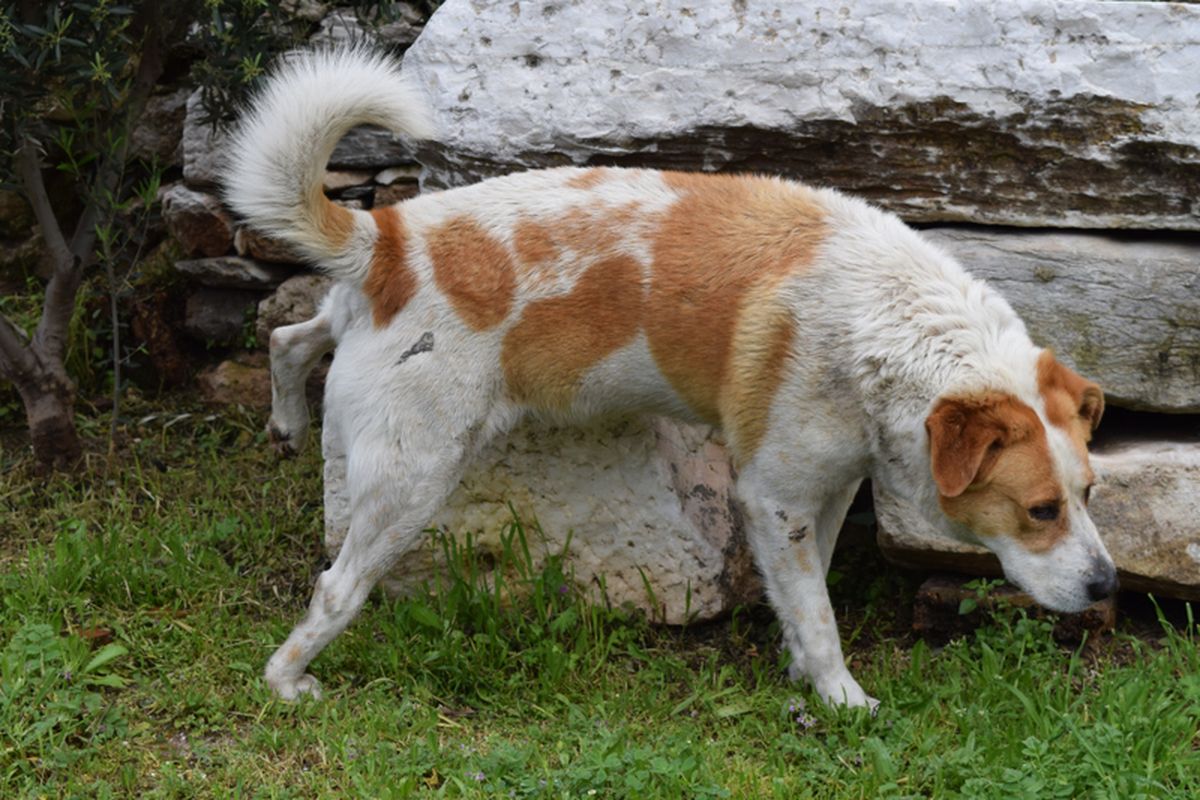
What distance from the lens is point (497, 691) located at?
14.0 ft

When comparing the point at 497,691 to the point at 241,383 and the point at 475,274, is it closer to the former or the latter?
the point at 475,274

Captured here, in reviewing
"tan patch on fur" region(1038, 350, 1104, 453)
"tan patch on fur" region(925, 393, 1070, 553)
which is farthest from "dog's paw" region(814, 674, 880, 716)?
"tan patch on fur" region(1038, 350, 1104, 453)

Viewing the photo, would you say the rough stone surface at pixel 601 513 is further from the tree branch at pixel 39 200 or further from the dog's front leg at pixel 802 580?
the tree branch at pixel 39 200

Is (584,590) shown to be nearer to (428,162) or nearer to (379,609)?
(379,609)

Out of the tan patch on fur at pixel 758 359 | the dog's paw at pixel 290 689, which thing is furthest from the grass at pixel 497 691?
the tan patch on fur at pixel 758 359

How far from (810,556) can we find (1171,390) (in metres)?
1.38

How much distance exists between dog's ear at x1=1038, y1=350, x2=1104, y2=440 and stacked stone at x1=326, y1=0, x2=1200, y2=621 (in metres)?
0.71

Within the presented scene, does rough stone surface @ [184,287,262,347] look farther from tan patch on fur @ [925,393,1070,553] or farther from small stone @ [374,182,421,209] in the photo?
tan patch on fur @ [925,393,1070,553]

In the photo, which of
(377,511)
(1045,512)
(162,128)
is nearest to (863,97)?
(1045,512)

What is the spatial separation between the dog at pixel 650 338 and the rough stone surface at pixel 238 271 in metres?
1.78

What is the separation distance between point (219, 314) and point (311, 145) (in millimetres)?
2275

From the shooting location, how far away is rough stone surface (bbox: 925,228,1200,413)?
451cm

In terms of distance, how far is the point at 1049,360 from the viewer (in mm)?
3797

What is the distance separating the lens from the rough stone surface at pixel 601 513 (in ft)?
15.2
